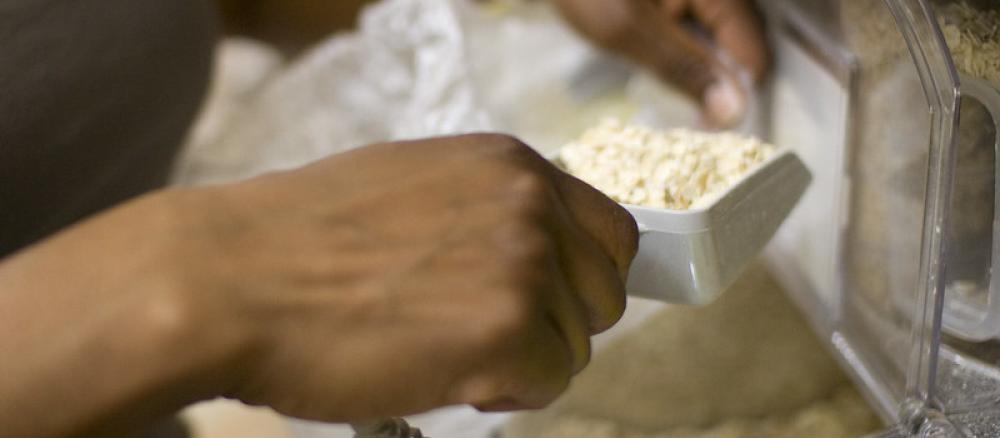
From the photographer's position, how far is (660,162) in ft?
1.28

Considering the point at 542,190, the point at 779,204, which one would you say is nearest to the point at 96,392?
the point at 542,190

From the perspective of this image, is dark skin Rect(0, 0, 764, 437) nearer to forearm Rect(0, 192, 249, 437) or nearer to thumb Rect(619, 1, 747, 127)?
forearm Rect(0, 192, 249, 437)

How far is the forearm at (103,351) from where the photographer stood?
0.25m

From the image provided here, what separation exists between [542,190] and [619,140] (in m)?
0.12

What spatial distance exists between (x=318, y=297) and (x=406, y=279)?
3 centimetres

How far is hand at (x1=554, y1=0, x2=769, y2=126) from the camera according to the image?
1.89ft

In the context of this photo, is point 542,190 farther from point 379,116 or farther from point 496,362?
point 379,116

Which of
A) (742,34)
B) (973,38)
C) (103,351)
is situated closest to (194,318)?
(103,351)

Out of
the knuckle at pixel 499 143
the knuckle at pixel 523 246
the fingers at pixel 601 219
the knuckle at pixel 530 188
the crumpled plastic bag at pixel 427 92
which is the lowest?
the crumpled plastic bag at pixel 427 92

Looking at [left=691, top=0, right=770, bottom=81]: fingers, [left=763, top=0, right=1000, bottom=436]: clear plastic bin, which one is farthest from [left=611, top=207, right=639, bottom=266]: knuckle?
[left=691, top=0, right=770, bottom=81]: fingers

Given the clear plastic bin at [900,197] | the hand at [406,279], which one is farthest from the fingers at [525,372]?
the clear plastic bin at [900,197]

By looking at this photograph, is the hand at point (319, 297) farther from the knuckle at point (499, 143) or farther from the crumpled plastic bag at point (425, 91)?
the crumpled plastic bag at point (425, 91)

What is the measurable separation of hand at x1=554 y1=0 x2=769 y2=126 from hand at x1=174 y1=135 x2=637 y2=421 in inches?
11.9

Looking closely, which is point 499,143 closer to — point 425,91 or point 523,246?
point 523,246
